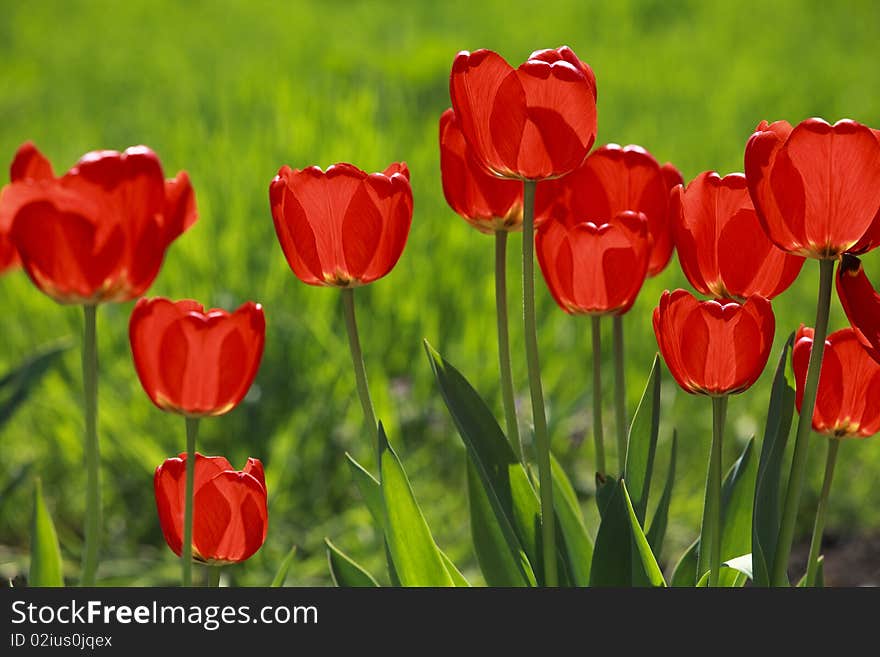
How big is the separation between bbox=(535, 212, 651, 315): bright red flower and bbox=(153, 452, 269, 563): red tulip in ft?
0.78

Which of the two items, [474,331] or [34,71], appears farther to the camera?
[34,71]

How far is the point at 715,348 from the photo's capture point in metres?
0.70

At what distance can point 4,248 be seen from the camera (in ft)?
3.60

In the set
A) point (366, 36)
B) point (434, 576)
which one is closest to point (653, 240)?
point (434, 576)

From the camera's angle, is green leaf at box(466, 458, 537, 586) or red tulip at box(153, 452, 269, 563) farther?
green leaf at box(466, 458, 537, 586)

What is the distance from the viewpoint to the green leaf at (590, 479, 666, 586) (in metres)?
0.73

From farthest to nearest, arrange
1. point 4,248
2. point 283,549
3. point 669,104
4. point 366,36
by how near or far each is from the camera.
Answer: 1. point 366,36
2. point 669,104
3. point 283,549
4. point 4,248

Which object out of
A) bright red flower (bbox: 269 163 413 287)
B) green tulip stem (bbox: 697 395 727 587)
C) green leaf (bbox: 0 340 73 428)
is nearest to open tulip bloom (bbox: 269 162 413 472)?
bright red flower (bbox: 269 163 413 287)

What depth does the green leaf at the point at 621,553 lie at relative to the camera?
731mm

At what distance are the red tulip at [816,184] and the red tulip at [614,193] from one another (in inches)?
5.8

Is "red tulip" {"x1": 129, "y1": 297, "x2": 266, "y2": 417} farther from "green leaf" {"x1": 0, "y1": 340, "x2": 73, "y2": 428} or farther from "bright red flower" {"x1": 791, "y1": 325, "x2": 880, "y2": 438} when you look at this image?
"green leaf" {"x1": 0, "y1": 340, "x2": 73, "y2": 428}

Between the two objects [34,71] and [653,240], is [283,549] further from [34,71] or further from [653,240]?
[34,71]

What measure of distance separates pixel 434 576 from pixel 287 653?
152 millimetres

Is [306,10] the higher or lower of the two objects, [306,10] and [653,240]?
the higher
